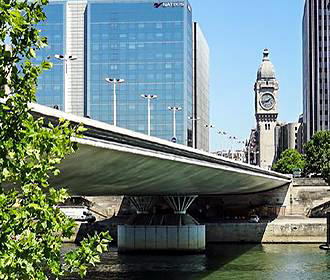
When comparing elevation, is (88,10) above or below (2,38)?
above

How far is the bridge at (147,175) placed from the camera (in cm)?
3222

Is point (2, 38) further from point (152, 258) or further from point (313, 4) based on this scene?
point (313, 4)

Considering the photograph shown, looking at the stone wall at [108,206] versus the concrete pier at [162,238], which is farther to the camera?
the stone wall at [108,206]

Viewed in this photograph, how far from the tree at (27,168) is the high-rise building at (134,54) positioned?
152m

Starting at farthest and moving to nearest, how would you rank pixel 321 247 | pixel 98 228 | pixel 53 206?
1. pixel 98 228
2. pixel 321 247
3. pixel 53 206

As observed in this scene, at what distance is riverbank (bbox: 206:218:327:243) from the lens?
8488 centimetres

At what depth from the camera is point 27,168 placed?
13.5m

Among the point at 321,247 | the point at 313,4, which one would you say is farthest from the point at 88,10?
the point at 321,247

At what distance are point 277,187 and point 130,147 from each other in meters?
73.6

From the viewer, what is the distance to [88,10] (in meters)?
171

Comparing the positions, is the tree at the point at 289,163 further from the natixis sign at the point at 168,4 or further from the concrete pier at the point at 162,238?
the concrete pier at the point at 162,238

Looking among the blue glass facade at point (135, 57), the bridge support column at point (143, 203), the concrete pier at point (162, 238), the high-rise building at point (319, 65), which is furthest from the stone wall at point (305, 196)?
the high-rise building at point (319, 65)

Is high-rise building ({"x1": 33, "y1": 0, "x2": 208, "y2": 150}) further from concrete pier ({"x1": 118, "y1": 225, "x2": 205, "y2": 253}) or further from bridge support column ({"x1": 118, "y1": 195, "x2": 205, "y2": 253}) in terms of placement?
concrete pier ({"x1": 118, "y1": 225, "x2": 205, "y2": 253})

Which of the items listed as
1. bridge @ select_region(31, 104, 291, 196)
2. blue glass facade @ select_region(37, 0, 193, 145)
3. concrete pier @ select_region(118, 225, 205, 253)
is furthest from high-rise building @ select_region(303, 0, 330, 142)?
bridge @ select_region(31, 104, 291, 196)
